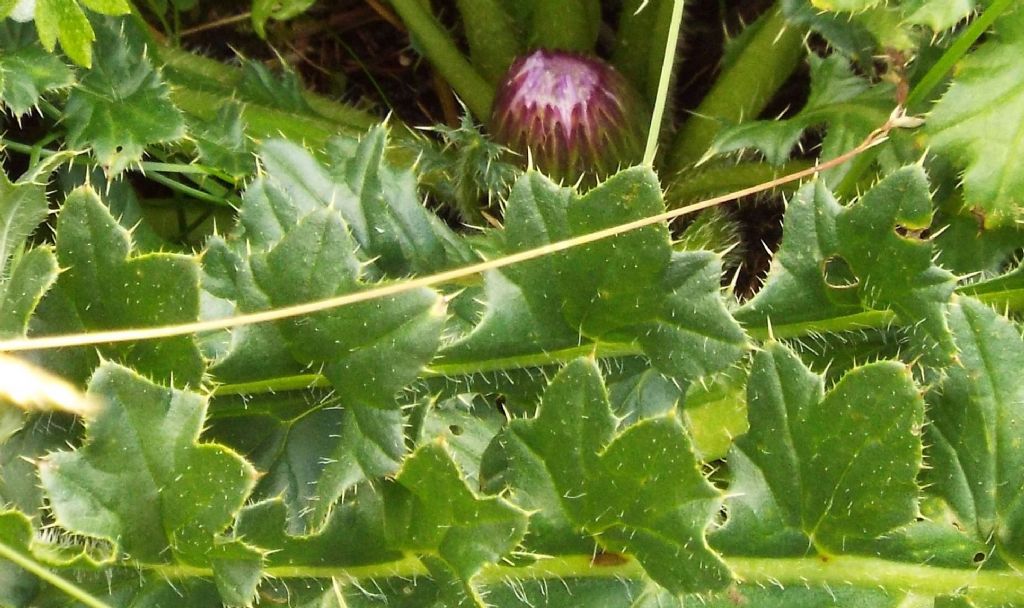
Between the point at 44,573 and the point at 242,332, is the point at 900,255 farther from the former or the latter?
the point at 44,573

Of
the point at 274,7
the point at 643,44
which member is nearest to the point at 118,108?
the point at 274,7

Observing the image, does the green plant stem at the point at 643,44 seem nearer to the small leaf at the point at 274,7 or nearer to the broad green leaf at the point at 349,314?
the small leaf at the point at 274,7

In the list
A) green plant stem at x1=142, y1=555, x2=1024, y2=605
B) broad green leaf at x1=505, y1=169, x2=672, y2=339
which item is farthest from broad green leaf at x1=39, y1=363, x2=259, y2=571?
broad green leaf at x1=505, y1=169, x2=672, y2=339

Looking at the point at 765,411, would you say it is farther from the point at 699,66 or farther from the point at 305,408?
the point at 699,66

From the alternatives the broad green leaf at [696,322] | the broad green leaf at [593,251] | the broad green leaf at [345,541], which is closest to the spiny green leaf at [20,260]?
the broad green leaf at [345,541]

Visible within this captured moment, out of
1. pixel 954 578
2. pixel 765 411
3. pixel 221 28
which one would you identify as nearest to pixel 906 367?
pixel 765 411

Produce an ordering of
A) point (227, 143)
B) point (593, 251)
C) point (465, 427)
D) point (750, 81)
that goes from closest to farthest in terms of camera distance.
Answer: point (593, 251)
point (465, 427)
point (227, 143)
point (750, 81)
